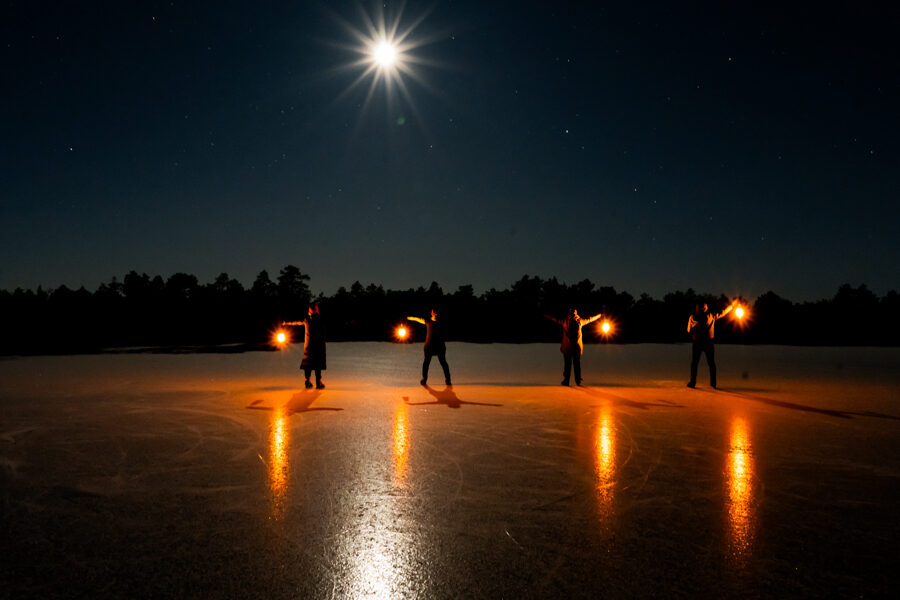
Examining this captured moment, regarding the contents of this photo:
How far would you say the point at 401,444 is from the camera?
7.39 m

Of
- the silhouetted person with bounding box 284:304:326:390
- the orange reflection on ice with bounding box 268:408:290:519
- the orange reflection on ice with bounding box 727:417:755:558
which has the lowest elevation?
the orange reflection on ice with bounding box 268:408:290:519

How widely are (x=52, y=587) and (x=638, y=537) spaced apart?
12.1ft

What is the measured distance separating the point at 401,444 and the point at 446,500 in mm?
2423

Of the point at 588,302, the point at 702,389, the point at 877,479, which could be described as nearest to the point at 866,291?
the point at 588,302

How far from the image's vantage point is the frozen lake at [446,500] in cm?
350

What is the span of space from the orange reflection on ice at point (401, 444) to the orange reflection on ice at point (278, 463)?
107cm

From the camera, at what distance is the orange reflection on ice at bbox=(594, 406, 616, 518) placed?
5031 mm

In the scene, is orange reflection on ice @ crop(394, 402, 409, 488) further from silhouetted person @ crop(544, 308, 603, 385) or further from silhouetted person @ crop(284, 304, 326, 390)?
silhouetted person @ crop(544, 308, 603, 385)

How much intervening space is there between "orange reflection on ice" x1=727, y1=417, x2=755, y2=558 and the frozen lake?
3 centimetres

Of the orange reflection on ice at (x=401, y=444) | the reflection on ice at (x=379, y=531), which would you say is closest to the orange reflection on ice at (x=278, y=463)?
the reflection on ice at (x=379, y=531)

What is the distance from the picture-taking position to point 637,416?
9812 mm

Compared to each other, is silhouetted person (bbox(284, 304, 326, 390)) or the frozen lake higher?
silhouetted person (bbox(284, 304, 326, 390))

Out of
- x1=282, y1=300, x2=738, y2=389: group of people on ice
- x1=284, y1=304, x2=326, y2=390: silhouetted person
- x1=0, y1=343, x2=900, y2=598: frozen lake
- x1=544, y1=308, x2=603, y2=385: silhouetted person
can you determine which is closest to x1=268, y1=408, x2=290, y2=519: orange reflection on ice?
x1=0, y1=343, x2=900, y2=598: frozen lake

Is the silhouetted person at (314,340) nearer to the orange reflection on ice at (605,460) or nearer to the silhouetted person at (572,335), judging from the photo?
the silhouetted person at (572,335)
